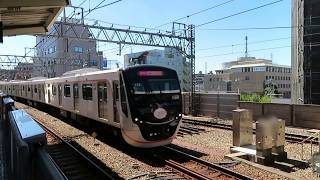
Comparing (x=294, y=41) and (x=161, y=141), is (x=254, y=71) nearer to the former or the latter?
(x=294, y=41)

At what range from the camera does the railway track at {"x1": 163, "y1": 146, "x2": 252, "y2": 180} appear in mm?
9258

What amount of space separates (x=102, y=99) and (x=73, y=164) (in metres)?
A: 3.33

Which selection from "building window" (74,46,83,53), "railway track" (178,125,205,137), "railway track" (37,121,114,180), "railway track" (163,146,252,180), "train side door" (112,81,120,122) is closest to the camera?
"railway track" (163,146,252,180)

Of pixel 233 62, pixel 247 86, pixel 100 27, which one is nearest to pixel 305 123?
pixel 100 27

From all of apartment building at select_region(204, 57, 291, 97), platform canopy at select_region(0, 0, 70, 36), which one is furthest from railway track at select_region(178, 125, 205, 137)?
apartment building at select_region(204, 57, 291, 97)

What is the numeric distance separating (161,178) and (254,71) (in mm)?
87528

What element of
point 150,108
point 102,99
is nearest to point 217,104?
point 102,99

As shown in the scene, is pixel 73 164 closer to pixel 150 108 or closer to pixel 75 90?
pixel 150 108

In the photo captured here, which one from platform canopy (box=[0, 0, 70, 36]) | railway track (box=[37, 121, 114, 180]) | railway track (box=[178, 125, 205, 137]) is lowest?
railway track (box=[37, 121, 114, 180])

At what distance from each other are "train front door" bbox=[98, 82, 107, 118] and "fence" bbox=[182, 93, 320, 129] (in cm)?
829

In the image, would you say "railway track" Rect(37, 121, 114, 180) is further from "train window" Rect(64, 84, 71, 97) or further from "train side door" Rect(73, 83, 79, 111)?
"train window" Rect(64, 84, 71, 97)

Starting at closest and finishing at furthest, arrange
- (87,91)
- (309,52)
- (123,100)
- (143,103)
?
(143,103) < (123,100) < (87,91) < (309,52)

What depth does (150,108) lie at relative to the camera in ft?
38.4

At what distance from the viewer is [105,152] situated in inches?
496
